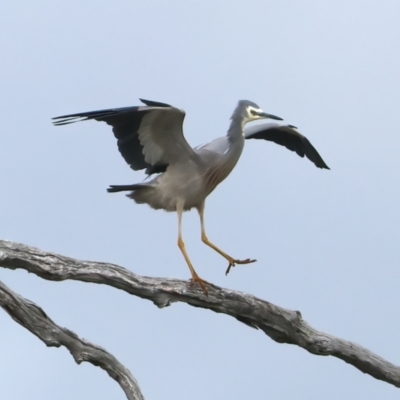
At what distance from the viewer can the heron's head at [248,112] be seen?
8.20m

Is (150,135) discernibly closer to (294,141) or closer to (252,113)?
(252,113)

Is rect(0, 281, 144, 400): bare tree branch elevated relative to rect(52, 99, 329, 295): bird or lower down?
lower down

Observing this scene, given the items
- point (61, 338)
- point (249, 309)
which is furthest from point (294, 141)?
point (61, 338)

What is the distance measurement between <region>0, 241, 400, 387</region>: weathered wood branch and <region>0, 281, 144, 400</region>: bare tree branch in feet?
1.06

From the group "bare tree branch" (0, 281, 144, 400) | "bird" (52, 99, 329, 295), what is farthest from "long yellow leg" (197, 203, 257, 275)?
"bare tree branch" (0, 281, 144, 400)

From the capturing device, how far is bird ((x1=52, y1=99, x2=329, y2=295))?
769 centimetres

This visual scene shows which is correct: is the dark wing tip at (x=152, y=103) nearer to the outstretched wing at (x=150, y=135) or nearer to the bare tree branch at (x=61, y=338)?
the outstretched wing at (x=150, y=135)

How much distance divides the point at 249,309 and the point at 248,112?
1743mm

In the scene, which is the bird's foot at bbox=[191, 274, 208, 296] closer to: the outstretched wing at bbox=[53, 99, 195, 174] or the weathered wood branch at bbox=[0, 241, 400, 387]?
the weathered wood branch at bbox=[0, 241, 400, 387]

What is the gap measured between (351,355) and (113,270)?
5.79 ft

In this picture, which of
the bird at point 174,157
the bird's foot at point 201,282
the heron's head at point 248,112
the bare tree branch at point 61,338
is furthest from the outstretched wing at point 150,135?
the bare tree branch at point 61,338

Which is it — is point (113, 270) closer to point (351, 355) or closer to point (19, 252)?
point (19, 252)

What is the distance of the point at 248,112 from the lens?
8258 millimetres

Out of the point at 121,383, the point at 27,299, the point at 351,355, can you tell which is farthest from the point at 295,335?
the point at 27,299
